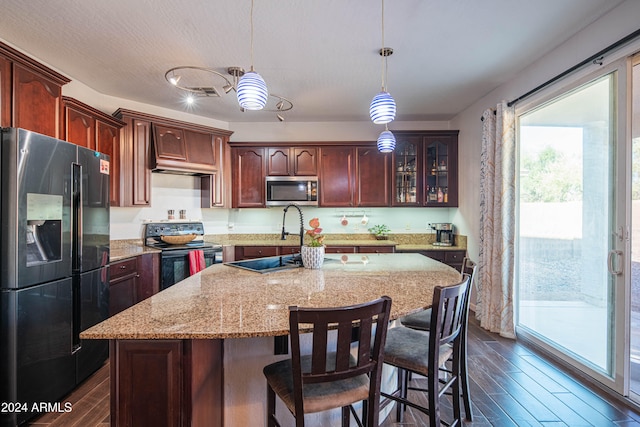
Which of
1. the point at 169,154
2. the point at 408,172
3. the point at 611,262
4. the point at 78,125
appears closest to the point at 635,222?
the point at 611,262

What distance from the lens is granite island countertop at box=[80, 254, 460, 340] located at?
3.55ft

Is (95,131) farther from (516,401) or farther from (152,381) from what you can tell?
(516,401)

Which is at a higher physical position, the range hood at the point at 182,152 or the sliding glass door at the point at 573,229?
the range hood at the point at 182,152

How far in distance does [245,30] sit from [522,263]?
3.42 metres

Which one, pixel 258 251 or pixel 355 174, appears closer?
pixel 258 251

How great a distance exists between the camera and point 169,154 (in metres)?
3.75

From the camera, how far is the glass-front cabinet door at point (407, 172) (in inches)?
174

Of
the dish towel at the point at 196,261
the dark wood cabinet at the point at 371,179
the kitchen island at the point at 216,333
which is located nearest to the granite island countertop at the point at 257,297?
the kitchen island at the point at 216,333

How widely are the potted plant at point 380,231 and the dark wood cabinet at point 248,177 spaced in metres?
1.74

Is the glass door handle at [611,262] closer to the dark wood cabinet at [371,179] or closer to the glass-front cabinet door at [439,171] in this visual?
the glass-front cabinet door at [439,171]

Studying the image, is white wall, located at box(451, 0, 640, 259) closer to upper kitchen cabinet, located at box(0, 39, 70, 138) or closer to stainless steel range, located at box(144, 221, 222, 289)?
stainless steel range, located at box(144, 221, 222, 289)

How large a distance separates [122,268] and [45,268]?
3.41 ft

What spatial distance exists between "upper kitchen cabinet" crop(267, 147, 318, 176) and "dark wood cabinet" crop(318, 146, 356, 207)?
148 mm

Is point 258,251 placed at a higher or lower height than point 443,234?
lower
